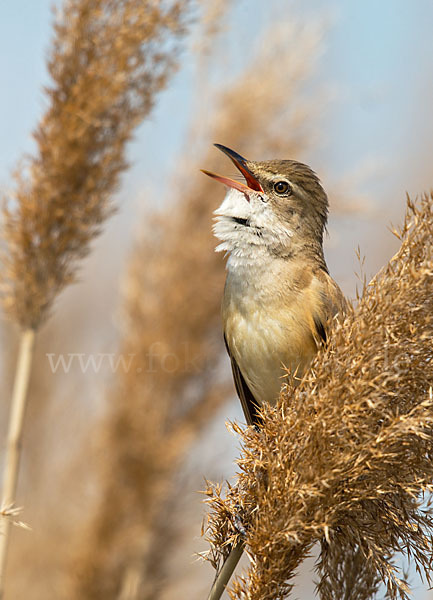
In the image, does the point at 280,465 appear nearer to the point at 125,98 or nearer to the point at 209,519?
the point at 209,519

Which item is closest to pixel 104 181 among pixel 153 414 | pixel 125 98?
pixel 125 98

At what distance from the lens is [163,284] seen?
3.17 meters

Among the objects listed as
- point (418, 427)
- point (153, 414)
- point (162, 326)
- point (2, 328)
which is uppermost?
point (2, 328)

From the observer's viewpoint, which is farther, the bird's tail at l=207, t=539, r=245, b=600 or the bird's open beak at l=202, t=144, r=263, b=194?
the bird's open beak at l=202, t=144, r=263, b=194

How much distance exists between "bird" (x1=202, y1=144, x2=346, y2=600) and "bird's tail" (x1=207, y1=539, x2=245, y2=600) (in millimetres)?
989

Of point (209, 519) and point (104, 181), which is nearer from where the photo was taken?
point (209, 519)

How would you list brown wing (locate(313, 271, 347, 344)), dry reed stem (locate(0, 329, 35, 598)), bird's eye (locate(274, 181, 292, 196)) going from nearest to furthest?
dry reed stem (locate(0, 329, 35, 598)) → brown wing (locate(313, 271, 347, 344)) → bird's eye (locate(274, 181, 292, 196))

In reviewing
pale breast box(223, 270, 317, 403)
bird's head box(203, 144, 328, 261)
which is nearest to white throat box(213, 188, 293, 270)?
bird's head box(203, 144, 328, 261)

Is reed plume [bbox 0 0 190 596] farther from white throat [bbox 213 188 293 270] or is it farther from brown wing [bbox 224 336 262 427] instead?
brown wing [bbox 224 336 262 427]

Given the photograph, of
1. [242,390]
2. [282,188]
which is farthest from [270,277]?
[242,390]

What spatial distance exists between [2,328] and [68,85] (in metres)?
1.58

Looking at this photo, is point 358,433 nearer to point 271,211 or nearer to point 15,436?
point 15,436

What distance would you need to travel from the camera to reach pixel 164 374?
320 cm

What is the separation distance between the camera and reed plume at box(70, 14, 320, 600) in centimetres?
309
